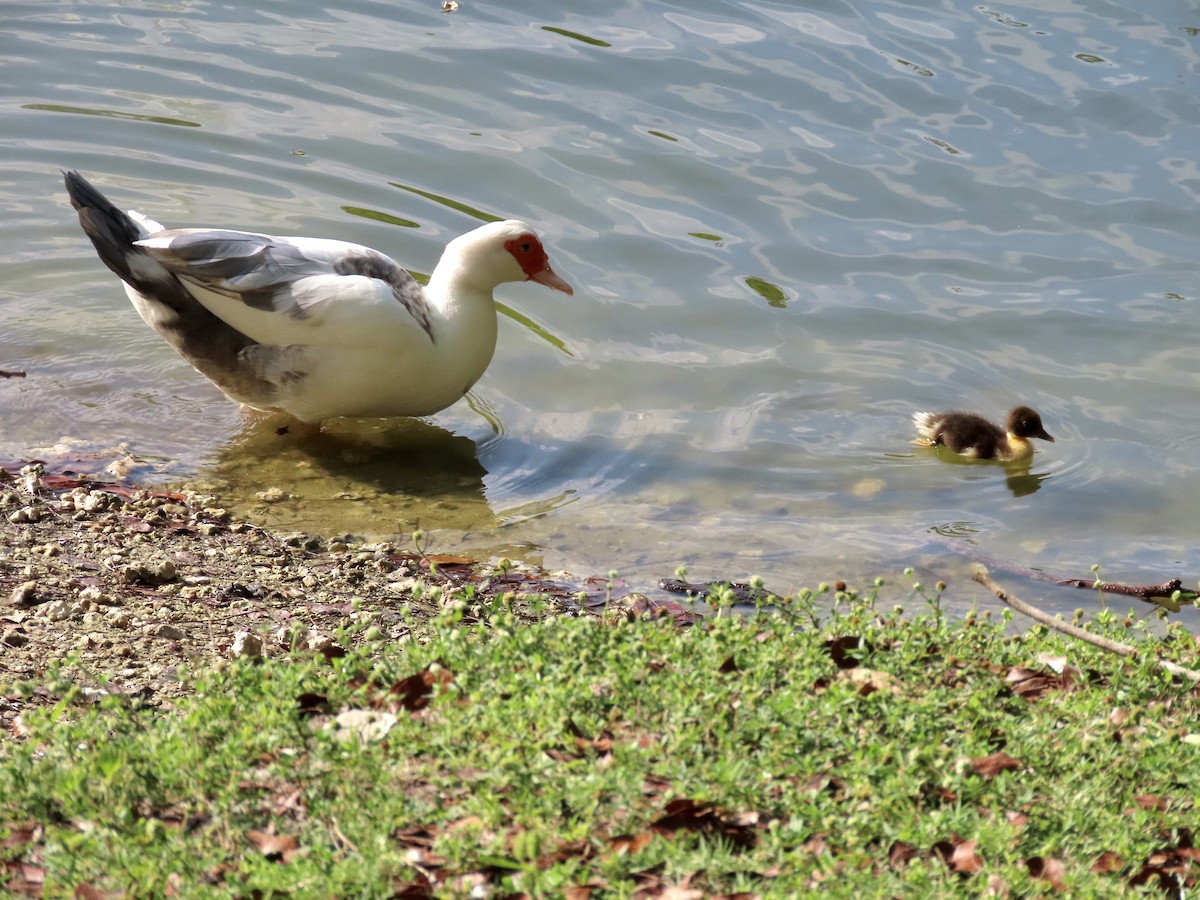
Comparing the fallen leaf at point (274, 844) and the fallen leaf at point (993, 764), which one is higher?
the fallen leaf at point (993, 764)

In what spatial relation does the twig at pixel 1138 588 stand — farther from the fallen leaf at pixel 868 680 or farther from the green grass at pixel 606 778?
the fallen leaf at pixel 868 680

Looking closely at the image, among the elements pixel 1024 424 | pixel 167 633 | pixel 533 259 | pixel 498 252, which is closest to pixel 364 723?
pixel 167 633

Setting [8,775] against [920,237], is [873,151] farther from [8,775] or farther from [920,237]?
[8,775]

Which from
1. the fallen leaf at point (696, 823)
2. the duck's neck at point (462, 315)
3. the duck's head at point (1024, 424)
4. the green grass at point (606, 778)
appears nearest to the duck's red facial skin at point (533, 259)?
the duck's neck at point (462, 315)

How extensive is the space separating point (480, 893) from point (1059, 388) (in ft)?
19.0

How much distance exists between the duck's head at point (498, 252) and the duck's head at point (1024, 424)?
259cm

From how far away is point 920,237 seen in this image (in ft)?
29.6

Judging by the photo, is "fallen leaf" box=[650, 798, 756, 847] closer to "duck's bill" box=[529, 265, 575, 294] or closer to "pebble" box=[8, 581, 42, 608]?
"pebble" box=[8, 581, 42, 608]

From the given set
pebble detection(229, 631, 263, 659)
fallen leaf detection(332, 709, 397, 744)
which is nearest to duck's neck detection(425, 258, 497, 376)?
pebble detection(229, 631, 263, 659)

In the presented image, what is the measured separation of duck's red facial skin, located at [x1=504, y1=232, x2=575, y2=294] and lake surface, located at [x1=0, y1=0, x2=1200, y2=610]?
699 mm

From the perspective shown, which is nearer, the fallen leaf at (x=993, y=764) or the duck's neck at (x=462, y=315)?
the fallen leaf at (x=993, y=764)

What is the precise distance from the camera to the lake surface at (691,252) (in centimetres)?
657

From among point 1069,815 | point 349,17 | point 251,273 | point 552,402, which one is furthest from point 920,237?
point 1069,815

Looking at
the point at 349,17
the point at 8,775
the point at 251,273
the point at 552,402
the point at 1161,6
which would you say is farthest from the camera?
the point at 349,17
